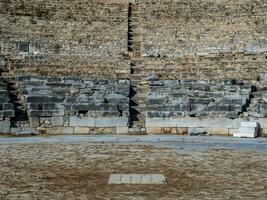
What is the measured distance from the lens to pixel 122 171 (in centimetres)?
1033

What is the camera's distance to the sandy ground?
27.5 ft

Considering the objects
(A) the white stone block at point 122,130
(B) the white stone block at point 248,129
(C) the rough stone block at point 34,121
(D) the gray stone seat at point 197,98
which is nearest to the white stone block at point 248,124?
(B) the white stone block at point 248,129

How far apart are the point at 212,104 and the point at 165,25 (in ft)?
27.0

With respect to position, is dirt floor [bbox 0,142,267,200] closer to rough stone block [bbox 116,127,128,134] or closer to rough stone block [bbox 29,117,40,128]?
rough stone block [bbox 29,117,40,128]

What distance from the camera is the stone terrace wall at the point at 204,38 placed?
72.4 feet

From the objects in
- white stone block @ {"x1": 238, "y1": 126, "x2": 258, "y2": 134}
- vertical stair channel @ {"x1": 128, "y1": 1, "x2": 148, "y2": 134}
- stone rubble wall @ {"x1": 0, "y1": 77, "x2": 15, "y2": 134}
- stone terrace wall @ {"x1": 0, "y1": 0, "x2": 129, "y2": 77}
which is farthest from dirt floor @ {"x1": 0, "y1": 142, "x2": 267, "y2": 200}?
stone terrace wall @ {"x1": 0, "y1": 0, "x2": 129, "y2": 77}

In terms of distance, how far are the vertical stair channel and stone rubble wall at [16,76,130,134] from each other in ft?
1.33

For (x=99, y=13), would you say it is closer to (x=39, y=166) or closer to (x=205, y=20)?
(x=205, y=20)

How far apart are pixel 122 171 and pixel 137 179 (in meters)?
0.89

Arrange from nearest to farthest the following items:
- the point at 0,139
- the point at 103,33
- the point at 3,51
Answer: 1. the point at 0,139
2. the point at 3,51
3. the point at 103,33

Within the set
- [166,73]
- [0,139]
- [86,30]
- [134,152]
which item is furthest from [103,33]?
[134,152]

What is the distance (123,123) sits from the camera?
1861cm

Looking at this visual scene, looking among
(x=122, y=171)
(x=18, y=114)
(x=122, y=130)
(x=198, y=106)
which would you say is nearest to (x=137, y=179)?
(x=122, y=171)

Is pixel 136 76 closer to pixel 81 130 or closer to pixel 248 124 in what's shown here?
pixel 81 130
